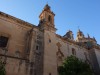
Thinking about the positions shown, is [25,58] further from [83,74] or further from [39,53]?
[83,74]

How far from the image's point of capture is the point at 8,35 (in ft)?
61.6

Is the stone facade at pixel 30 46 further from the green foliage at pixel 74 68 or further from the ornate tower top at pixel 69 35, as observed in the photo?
the ornate tower top at pixel 69 35

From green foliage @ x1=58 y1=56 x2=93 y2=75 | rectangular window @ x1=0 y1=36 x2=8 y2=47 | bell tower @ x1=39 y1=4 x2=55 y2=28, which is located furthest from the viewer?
bell tower @ x1=39 y1=4 x2=55 y2=28

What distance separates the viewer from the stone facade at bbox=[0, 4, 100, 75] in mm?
16578

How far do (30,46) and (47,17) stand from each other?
7.13 meters

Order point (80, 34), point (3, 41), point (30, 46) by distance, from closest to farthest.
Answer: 1. point (3, 41)
2. point (30, 46)
3. point (80, 34)

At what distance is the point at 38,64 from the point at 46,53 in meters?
1.92

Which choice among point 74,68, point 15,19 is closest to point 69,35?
point 15,19

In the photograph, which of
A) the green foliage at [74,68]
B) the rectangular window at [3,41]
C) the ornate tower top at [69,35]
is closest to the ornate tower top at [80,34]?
the ornate tower top at [69,35]

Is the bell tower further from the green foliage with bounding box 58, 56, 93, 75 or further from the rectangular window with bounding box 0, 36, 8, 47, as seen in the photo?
the green foliage with bounding box 58, 56, 93, 75

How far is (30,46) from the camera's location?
18719 mm

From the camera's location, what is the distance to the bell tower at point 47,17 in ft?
73.2

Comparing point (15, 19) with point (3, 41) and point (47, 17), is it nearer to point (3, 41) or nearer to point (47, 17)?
point (3, 41)

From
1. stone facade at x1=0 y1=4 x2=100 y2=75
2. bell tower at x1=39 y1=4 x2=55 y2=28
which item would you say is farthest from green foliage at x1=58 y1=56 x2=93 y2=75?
bell tower at x1=39 y1=4 x2=55 y2=28
